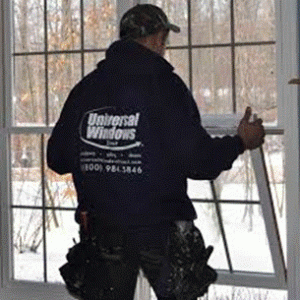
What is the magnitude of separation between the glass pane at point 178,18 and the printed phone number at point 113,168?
0.88m

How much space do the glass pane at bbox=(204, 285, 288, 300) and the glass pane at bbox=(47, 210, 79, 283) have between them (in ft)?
2.55

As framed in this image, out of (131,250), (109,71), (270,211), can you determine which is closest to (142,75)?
(109,71)

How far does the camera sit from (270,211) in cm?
341

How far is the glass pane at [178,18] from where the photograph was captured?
3.54 meters

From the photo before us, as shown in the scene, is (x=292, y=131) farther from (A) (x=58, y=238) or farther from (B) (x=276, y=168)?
(A) (x=58, y=238)

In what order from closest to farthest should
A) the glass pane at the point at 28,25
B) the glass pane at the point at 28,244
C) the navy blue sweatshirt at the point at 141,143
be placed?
the navy blue sweatshirt at the point at 141,143 → the glass pane at the point at 28,25 → the glass pane at the point at 28,244

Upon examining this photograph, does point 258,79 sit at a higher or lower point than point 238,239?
higher

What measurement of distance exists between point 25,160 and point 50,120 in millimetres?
266

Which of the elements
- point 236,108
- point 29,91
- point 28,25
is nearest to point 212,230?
point 236,108

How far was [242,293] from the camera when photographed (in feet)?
11.9

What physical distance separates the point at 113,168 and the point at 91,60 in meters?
1.03

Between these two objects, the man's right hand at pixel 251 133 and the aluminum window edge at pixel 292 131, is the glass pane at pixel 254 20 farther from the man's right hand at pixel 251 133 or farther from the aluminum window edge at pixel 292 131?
the man's right hand at pixel 251 133

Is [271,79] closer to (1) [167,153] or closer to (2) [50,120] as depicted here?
(1) [167,153]

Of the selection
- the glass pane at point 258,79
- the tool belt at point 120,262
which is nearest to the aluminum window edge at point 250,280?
the tool belt at point 120,262
